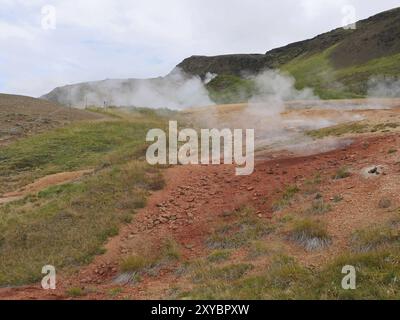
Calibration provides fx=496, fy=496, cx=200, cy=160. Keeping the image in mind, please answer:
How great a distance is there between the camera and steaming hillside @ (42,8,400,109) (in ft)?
199

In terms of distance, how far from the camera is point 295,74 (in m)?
95.2

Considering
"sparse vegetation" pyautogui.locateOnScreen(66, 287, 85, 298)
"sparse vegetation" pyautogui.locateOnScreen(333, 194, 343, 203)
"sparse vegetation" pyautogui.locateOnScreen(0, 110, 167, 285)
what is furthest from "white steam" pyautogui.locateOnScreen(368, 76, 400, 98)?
"sparse vegetation" pyautogui.locateOnScreen(66, 287, 85, 298)

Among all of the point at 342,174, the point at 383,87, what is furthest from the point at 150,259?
the point at 383,87

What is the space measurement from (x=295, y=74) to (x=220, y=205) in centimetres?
8563

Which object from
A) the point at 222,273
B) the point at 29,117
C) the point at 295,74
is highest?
the point at 295,74

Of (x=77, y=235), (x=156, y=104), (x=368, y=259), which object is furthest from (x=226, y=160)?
(x=156, y=104)

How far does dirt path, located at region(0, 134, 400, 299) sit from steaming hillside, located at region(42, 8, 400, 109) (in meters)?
36.0

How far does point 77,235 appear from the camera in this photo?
1253 cm

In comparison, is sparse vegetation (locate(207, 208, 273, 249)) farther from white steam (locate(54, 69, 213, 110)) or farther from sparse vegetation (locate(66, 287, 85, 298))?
white steam (locate(54, 69, 213, 110))

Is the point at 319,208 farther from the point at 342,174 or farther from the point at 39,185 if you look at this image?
the point at 39,185

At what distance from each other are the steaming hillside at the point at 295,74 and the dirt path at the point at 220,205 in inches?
1418

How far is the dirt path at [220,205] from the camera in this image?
9.78 m

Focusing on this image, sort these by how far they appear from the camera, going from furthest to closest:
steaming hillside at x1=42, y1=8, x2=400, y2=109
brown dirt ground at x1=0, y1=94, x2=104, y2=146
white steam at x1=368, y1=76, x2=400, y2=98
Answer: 1. steaming hillside at x1=42, y1=8, x2=400, y2=109
2. white steam at x1=368, y1=76, x2=400, y2=98
3. brown dirt ground at x1=0, y1=94, x2=104, y2=146
